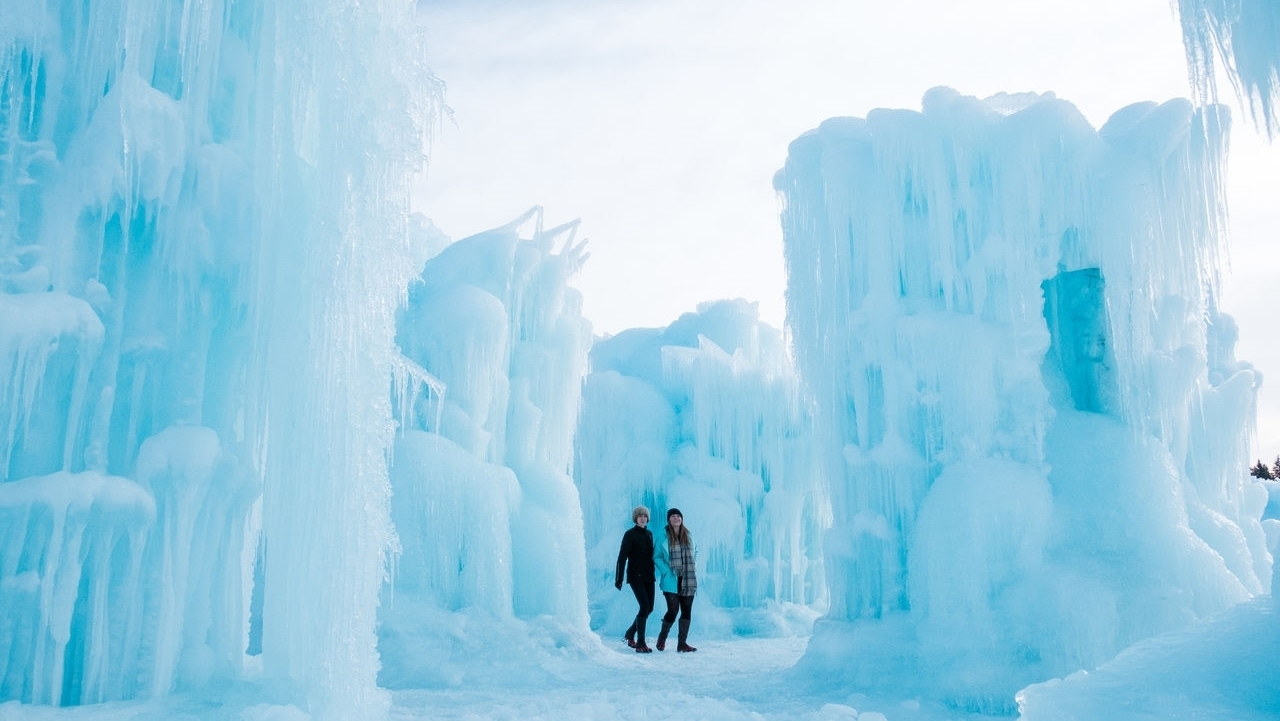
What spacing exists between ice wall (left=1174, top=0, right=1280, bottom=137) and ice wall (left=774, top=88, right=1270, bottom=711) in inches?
172

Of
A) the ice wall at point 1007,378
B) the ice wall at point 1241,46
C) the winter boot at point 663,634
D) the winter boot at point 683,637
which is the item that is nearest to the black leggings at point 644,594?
the winter boot at point 663,634

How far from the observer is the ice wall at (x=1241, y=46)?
3721 mm

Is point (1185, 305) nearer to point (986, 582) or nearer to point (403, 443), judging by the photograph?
point (986, 582)

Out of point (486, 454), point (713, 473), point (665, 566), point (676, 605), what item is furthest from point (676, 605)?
point (713, 473)

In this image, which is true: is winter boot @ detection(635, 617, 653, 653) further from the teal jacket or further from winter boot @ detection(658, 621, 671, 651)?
the teal jacket

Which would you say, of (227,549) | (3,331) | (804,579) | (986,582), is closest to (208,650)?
(227,549)

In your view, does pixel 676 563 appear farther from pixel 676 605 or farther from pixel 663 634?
pixel 663 634

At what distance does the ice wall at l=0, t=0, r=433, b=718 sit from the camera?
4.48m

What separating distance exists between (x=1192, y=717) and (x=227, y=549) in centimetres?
478

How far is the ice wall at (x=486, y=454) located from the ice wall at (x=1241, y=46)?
24.0 ft

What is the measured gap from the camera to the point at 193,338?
16.7ft

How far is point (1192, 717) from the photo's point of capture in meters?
2.78

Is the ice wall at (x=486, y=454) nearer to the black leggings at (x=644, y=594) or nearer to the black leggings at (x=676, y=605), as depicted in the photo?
the black leggings at (x=644, y=594)

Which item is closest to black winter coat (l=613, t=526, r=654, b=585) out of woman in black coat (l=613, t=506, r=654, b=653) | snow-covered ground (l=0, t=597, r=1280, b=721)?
woman in black coat (l=613, t=506, r=654, b=653)
